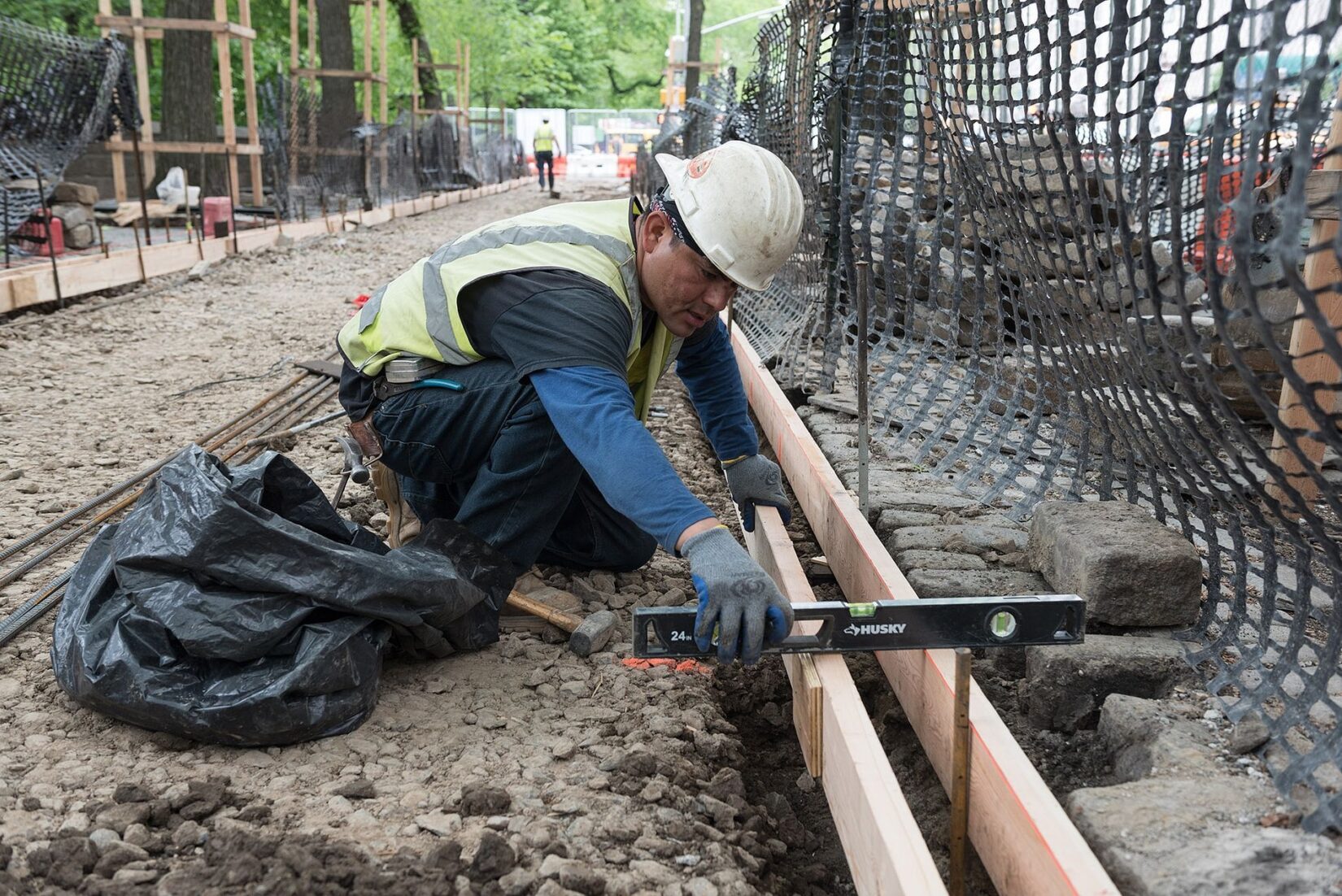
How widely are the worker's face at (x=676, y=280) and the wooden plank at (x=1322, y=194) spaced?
185 cm

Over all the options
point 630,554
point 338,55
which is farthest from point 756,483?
point 338,55

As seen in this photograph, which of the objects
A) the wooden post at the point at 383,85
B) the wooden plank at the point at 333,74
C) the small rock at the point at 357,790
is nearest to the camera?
the small rock at the point at 357,790

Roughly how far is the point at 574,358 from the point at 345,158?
16.3m

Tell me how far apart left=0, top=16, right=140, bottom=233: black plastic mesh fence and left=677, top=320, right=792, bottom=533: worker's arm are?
6617 mm

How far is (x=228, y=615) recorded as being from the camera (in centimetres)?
257

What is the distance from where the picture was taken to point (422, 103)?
120 ft

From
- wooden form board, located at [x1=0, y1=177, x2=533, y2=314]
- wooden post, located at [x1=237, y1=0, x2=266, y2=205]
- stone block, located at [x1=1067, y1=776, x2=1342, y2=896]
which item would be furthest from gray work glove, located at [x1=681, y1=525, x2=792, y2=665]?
wooden post, located at [x1=237, y1=0, x2=266, y2=205]

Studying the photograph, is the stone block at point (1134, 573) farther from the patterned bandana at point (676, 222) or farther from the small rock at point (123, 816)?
the small rock at point (123, 816)

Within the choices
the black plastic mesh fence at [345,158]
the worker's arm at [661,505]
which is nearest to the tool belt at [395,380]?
the worker's arm at [661,505]

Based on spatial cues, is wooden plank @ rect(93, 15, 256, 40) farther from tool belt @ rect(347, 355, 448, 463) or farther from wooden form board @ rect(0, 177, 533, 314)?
tool belt @ rect(347, 355, 448, 463)

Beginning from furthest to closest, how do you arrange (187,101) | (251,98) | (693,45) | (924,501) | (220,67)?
(693,45) < (187,101) < (251,98) < (220,67) < (924,501)

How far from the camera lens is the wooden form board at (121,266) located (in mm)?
7739

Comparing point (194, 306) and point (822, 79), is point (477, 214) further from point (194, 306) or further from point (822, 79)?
point (822, 79)

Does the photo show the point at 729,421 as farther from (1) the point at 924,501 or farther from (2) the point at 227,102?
(2) the point at 227,102
